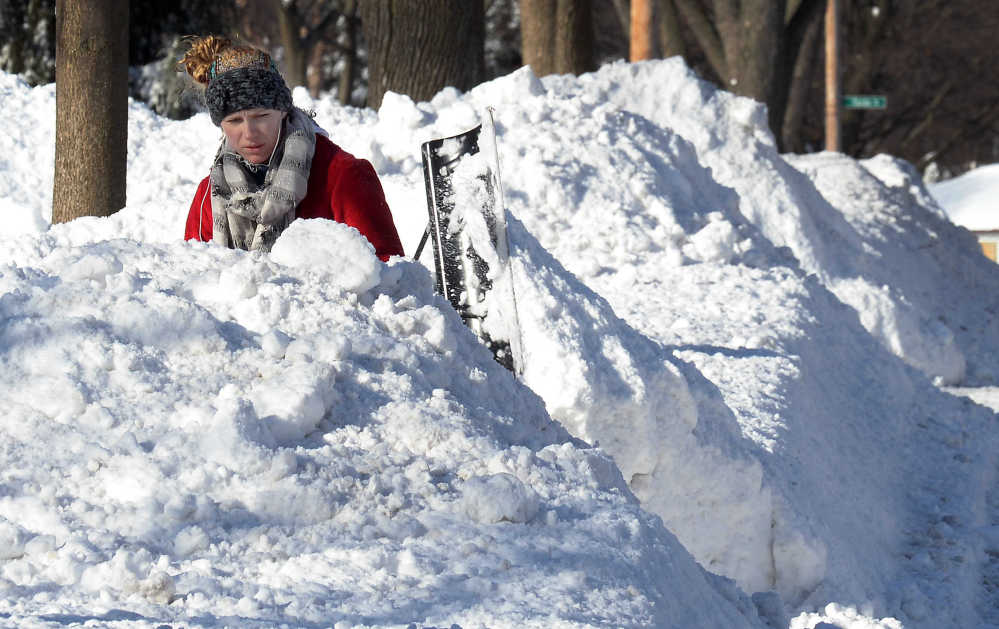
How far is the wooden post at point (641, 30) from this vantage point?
40.2 ft

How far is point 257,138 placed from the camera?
4266 millimetres

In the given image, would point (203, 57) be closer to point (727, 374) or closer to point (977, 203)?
point (727, 374)

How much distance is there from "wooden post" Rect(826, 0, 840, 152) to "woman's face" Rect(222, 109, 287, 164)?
13977 mm

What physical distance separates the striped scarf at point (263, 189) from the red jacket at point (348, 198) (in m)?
0.06

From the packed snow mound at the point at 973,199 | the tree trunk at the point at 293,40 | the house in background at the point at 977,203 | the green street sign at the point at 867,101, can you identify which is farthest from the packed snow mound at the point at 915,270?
the tree trunk at the point at 293,40

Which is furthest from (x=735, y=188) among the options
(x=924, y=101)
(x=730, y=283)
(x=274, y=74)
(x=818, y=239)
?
(x=924, y=101)

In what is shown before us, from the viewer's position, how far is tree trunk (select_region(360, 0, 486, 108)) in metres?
9.63

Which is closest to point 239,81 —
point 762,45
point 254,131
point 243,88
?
point 243,88

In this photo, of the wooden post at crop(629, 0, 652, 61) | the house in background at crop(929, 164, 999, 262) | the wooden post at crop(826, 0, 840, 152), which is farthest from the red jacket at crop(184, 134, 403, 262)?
the house in background at crop(929, 164, 999, 262)

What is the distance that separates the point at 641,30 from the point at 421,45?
10.5ft

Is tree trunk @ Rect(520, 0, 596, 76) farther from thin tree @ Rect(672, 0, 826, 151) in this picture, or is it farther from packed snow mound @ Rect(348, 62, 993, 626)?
thin tree @ Rect(672, 0, 826, 151)

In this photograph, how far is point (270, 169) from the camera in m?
4.25

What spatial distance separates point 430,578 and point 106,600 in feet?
2.12

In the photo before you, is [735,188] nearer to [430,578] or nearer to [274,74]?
[274,74]
